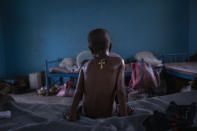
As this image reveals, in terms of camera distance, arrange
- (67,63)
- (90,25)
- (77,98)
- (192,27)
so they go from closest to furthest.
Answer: (77,98) → (67,63) → (192,27) → (90,25)

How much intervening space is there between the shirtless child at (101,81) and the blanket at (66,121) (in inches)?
3.2

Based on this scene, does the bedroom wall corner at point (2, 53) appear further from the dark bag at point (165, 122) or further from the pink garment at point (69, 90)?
the dark bag at point (165, 122)

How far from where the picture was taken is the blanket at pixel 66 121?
887 millimetres

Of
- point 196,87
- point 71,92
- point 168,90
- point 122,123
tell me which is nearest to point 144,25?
point 168,90

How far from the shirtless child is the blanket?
0.08 meters

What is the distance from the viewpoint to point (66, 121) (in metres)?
0.97

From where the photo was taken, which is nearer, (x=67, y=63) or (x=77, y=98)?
(x=77, y=98)

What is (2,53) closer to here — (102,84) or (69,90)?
(69,90)

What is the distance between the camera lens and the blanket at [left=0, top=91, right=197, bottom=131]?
89cm

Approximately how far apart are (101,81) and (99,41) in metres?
0.23

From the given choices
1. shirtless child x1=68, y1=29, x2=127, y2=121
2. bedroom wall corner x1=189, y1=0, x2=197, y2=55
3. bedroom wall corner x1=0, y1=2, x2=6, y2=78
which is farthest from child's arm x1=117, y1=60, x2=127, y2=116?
bedroom wall corner x1=0, y1=2, x2=6, y2=78

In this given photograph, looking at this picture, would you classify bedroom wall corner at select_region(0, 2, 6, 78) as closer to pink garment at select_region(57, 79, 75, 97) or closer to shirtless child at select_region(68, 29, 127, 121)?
pink garment at select_region(57, 79, 75, 97)

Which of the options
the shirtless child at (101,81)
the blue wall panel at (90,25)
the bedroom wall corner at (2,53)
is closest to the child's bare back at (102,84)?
the shirtless child at (101,81)

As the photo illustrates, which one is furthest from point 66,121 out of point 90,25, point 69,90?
point 90,25
